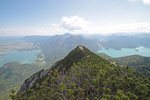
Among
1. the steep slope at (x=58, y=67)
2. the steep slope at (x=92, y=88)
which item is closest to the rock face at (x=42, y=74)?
the steep slope at (x=58, y=67)

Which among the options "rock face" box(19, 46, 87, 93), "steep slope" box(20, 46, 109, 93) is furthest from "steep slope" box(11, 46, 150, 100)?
"rock face" box(19, 46, 87, 93)

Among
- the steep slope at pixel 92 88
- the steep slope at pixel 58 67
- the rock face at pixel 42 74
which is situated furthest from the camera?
the steep slope at pixel 58 67

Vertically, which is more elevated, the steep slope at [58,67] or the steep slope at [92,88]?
the steep slope at [92,88]

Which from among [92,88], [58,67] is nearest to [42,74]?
[58,67]

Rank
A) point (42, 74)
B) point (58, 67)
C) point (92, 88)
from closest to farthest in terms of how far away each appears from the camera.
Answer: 1. point (92, 88)
2. point (42, 74)
3. point (58, 67)

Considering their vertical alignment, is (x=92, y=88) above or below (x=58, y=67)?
above

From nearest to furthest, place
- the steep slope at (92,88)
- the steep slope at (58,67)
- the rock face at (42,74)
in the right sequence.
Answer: the steep slope at (92,88), the rock face at (42,74), the steep slope at (58,67)

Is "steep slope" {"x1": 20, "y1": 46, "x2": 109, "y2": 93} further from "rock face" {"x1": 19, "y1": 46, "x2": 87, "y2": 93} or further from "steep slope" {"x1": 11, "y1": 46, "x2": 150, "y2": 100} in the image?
"steep slope" {"x1": 11, "y1": 46, "x2": 150, "y2": 100}

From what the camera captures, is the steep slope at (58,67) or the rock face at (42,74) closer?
the rock face at (42,74)

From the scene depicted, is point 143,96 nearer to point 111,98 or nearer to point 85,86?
point 111,98

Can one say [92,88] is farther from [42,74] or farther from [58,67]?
[42,74]

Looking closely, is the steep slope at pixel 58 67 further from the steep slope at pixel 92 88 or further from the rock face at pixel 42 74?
the steep slope at pixel 92 88
